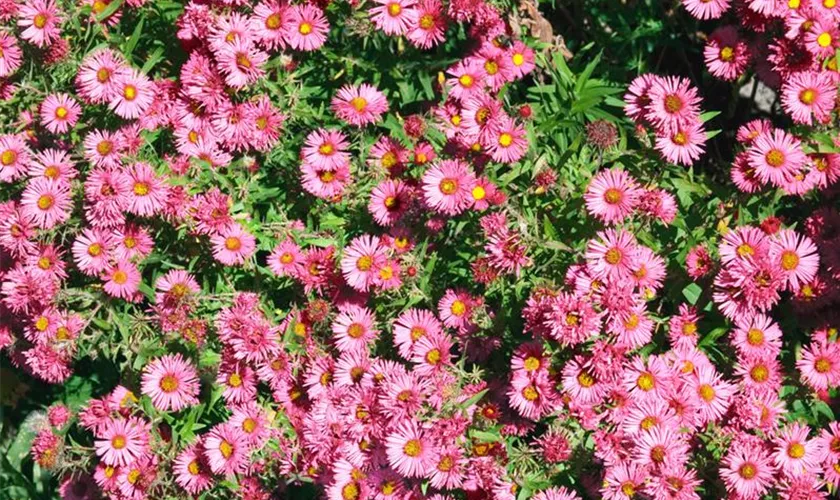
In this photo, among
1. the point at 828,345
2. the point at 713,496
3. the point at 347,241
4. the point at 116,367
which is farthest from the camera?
the point at 116,367

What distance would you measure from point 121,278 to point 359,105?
1.12 metres

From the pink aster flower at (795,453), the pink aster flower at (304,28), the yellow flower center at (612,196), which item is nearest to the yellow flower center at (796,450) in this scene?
the pink aster flower at (795,453)

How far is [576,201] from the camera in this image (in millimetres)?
3361

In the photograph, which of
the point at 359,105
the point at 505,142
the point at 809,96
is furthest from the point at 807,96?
the point at 359,105

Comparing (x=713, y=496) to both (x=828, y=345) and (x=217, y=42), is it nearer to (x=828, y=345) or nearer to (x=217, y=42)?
(x=828, y=345)

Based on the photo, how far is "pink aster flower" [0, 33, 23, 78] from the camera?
384cm

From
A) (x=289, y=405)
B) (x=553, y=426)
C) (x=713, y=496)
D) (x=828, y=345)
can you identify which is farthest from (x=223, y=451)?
(x=828, y=345)

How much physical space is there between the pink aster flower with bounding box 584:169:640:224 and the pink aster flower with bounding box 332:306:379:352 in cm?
92

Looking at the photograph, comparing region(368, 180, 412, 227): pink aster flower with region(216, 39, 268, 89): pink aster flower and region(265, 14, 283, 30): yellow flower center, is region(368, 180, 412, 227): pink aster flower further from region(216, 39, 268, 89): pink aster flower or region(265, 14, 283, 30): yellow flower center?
region(265, 14, 283, 30): yellow flower center

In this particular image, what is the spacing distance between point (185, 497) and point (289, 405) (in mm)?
538

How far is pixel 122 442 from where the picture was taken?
3586 mm

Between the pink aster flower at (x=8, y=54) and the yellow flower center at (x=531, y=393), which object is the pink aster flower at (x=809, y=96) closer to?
the yellow flower center at (x=531, y=393)

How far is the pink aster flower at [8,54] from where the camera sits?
3.84m

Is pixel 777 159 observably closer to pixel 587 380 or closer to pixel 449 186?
pixel 587 380
